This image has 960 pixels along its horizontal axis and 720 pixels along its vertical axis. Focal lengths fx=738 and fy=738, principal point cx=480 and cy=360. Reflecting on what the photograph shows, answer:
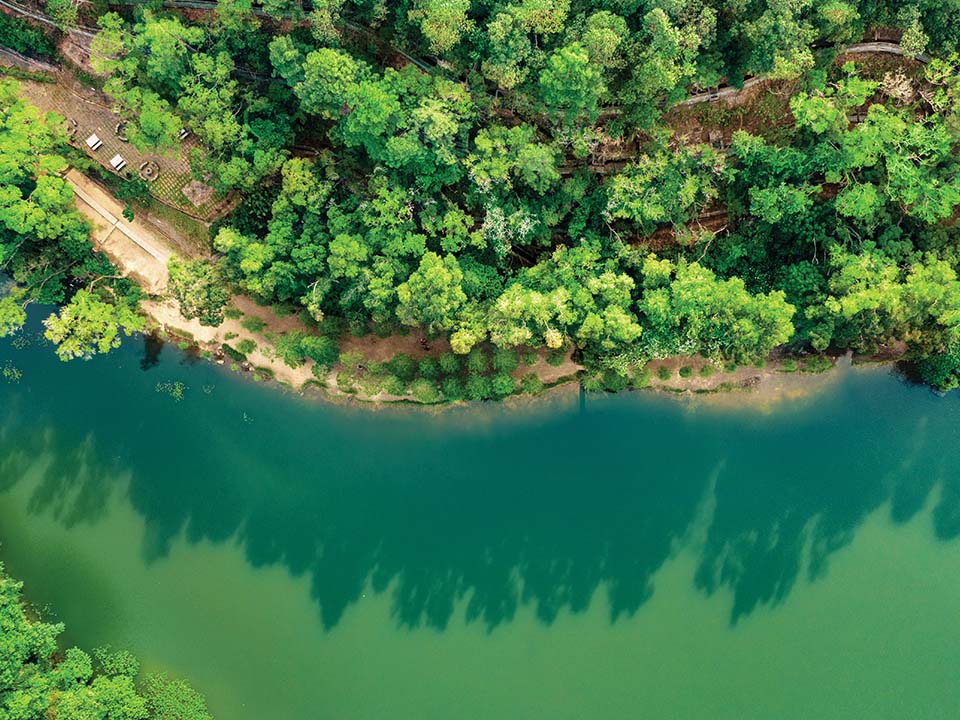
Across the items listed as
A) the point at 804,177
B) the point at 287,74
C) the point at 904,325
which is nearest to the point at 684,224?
the point at 804,177

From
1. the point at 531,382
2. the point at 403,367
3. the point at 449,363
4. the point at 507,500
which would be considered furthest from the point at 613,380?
the point at 403,367

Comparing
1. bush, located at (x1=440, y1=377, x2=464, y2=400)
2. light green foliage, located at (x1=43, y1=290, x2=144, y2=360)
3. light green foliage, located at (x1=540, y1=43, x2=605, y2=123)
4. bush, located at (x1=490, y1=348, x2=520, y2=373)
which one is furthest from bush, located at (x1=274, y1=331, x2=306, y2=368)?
light green foliage, located at (x1=540, y1=43, x2=605, y2=123)

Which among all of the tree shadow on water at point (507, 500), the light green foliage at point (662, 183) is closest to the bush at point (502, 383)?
the tree shadow on water at point (507, 500)

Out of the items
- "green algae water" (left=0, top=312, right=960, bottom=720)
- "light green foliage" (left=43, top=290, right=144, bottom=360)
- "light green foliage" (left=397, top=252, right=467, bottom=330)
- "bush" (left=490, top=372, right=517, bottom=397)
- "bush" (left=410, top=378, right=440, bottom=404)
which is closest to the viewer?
"light green foliage" (left=397, top=252, right=467, bottom=330)

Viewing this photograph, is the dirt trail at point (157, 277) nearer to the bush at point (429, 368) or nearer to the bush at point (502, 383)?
the bush at point (429, 368)

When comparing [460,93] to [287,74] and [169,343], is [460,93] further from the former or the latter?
[169,343]

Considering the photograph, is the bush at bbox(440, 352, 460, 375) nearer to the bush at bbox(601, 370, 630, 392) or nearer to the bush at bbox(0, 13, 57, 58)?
the bush at bbox(601, 370, 630, 392)

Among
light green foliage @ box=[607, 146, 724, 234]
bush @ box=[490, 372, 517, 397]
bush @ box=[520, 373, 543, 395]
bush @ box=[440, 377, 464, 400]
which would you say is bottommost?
bush @ box=[440, 377, 464, 400]
